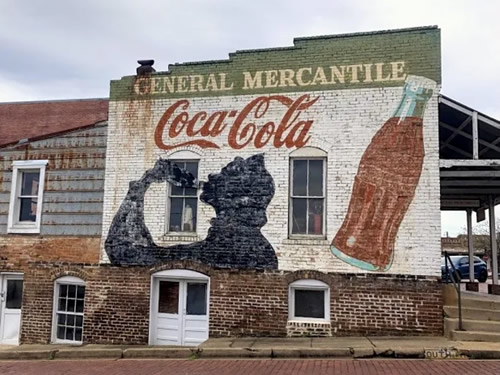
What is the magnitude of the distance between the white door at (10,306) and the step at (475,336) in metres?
10.8

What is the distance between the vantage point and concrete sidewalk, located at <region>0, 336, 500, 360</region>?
347 inches

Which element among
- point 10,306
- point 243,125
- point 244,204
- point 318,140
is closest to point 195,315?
point 244,204

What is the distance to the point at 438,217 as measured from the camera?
33.8 feet

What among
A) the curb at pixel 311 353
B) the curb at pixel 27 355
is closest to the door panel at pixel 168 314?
the curb at pixel 27 355

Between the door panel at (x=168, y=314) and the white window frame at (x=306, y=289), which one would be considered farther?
the door panel at (x=168, y=314)

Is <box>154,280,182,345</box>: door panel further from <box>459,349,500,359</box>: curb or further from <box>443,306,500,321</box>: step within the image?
<box>459,349,500,359</box>: curb

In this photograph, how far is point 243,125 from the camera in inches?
460

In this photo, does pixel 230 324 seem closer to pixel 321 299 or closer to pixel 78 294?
pixel 321 299

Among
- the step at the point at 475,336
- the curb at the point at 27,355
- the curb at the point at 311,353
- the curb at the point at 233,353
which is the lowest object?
the curb at the point at 27,355

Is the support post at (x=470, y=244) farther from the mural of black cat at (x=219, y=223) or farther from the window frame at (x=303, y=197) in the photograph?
the mural of black cat at (x=219, y=223)

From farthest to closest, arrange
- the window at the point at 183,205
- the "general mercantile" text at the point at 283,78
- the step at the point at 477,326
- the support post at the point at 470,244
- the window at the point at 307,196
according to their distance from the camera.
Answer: the support post at the point at 470,244 → the window at the point at 183,205 → the window at the point at 307,196 → the "general mercantile" text at the point at 283,78 → the step at the point at 477,326

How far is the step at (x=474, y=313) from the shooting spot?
1006cm

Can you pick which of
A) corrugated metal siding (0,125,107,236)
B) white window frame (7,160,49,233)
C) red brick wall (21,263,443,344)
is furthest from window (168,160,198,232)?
white window frame (7,160,49,233)

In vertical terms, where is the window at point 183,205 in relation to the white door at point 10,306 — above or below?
above
